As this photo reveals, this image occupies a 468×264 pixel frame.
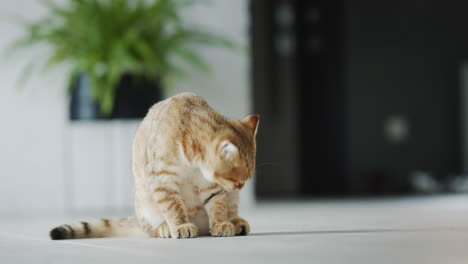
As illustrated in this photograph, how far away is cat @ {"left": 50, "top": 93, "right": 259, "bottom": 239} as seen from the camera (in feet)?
5.52

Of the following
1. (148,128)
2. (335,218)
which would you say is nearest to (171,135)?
(148,128)

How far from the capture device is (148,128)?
1849 millimetres

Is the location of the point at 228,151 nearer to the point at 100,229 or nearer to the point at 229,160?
the point at 229,160

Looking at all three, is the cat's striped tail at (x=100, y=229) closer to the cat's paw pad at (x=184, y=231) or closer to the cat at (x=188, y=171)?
the cat at (x=188, y=171)

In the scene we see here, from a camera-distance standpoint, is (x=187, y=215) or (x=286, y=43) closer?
(x=187, y=215)

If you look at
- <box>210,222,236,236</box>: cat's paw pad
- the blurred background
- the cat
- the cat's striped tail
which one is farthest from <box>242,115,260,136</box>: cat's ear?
the blurred background

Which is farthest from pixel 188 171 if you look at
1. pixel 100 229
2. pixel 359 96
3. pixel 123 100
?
pixel 359 96

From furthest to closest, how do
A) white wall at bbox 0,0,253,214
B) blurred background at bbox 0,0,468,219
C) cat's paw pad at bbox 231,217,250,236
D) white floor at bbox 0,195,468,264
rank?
1. blurred background at bbox 0,0,468,219
2. white wall at bbox 0,0,253,214
3. cat's paw pad at bbox 231,217,250,236
4. white floor at bbox 0,195,468,264

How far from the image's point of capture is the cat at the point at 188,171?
1.68 m

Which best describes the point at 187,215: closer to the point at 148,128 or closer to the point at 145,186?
the point at 145,186

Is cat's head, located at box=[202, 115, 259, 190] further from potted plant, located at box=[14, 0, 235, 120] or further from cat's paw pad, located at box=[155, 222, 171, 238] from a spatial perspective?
potted plant, located at box=[14, 0, 235, 120]

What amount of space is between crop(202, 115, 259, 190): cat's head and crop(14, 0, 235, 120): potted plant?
1568 mm

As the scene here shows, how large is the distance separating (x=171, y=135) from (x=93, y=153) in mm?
2033

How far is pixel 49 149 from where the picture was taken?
3.64 m
